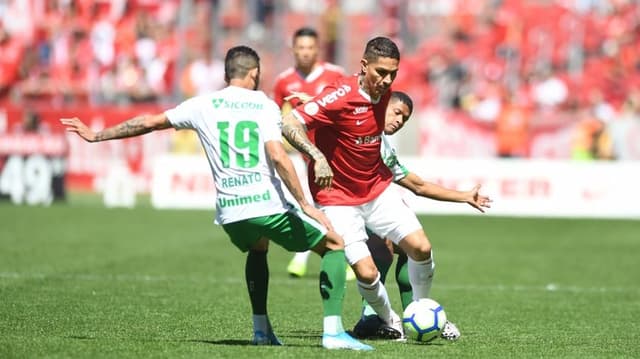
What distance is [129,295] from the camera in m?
11.8

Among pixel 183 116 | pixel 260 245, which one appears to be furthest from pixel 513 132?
pixel 183 116

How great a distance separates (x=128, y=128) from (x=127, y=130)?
22mm

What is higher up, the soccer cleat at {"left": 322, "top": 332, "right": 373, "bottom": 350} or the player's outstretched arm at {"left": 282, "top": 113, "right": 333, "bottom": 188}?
the player's outstretched arm at {"left": 282, "top": 113, "right": 333, "bottom": 188}

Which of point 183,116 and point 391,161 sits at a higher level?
point 183,116

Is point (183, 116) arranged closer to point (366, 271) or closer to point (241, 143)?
point (241, 143)

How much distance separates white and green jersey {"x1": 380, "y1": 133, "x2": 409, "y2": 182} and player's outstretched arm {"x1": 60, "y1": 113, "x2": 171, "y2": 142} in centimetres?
186

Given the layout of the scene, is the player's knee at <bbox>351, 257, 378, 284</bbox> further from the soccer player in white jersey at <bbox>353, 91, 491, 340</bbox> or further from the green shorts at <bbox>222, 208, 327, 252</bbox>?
the soccer player in white jersey at <bbox>353, 91, 491, 340</bbox>

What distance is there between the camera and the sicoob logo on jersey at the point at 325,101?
8.73m

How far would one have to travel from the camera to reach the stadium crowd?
27250 mm

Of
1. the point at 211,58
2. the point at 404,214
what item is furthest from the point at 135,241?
the point at 211,58

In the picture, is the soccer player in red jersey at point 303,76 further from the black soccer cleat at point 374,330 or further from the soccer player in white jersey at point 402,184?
the black soccer cleat at point 374,330

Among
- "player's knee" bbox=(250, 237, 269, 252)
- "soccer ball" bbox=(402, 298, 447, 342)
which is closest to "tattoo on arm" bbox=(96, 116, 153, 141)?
"player's knee" bbox=(250, 237, 269, 252)

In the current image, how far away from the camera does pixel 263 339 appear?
8625 millimetres

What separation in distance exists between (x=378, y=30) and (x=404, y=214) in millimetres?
19754
